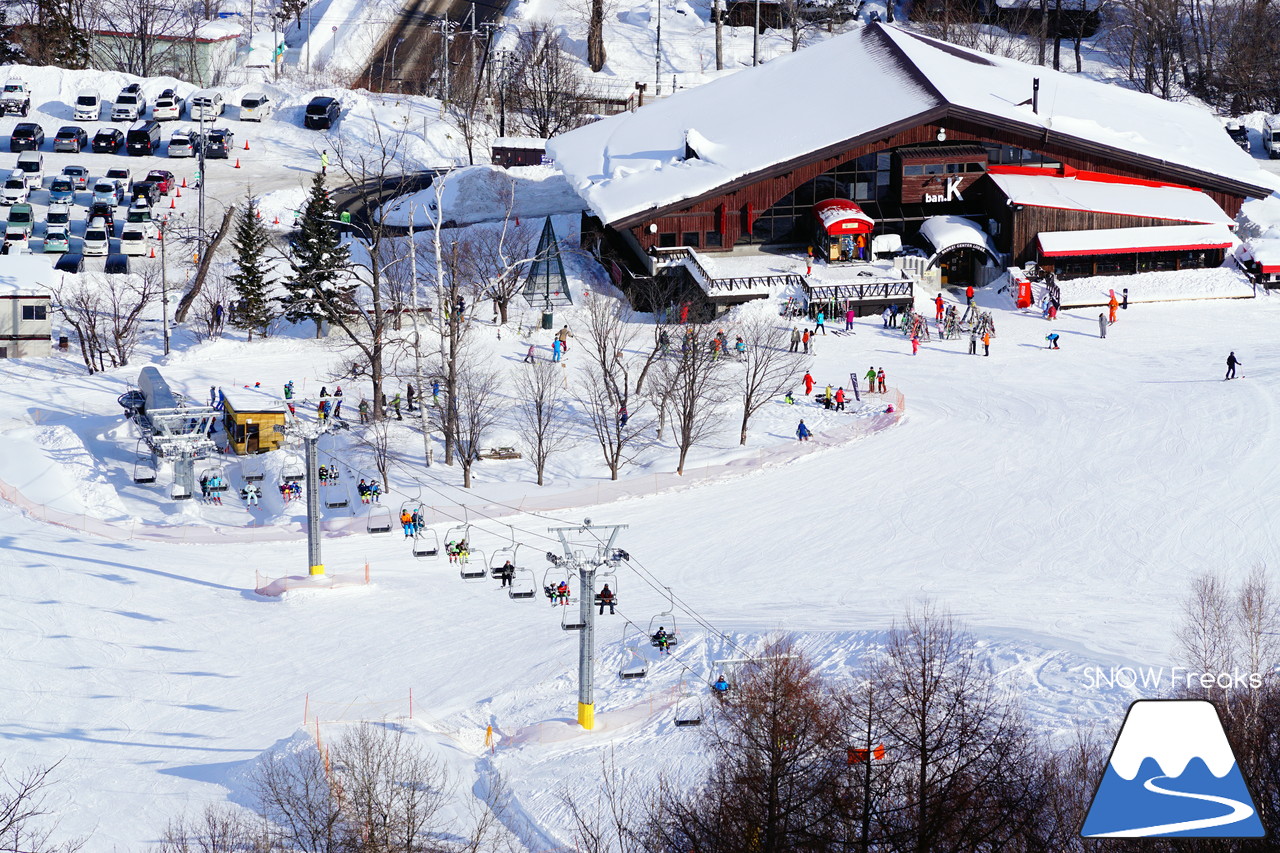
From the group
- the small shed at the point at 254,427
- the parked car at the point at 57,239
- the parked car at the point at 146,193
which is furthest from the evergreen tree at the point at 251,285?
the parked car at the point at 146,193

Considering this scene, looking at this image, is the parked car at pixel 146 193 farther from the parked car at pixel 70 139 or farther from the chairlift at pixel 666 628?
the chairlift at pixel 666 628

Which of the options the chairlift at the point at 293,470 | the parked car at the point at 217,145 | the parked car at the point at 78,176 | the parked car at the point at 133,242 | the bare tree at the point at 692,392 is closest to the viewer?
the chairlift at the point at 293,470

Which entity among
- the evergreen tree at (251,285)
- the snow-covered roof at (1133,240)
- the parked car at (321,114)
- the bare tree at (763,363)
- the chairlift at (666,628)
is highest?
the parked car at (321,114)

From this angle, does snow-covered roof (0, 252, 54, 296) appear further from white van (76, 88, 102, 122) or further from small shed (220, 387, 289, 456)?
white van (76, 88, 102, 122)

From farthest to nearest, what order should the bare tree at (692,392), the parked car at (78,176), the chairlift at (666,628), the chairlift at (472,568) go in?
the parked car at (78,176) < the bare tree at (692,392) < the chairlift at (472,568) < the chairlift at (666,628)

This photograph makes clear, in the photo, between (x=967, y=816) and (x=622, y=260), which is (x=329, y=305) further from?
(x=967, y=816)

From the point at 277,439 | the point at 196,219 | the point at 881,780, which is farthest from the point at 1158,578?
the point at 196,219

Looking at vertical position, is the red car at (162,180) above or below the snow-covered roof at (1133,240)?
above

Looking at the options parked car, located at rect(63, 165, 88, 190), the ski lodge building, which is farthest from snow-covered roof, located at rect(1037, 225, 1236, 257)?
parked car, located at rect(63, 165, 88, 190)

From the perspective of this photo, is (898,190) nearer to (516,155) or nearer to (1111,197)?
(1111,197)
